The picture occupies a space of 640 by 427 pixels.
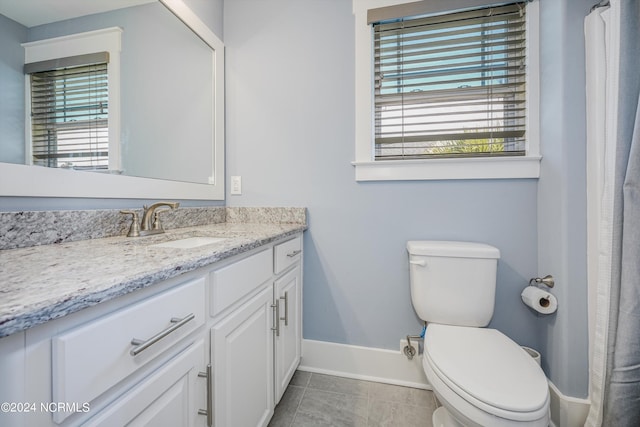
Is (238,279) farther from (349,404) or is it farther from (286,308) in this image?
(349,404)

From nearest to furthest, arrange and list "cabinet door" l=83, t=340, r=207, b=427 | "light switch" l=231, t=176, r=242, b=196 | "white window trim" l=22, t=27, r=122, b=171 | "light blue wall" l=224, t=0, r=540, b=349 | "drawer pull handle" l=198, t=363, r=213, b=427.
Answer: "cabinet door" l=83, t=340, r=207, b=427, "drawer pull handle" l=198, t=363, r=213, b=427, "white window trim" l=22, t=27, r=122, b=171, "light blue wall" l=224, t=0, r=540, b=349, "light switch" l=231, t=176, r=242, b=196

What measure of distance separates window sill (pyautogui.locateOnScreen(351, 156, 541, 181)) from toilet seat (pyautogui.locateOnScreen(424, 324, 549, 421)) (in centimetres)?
74

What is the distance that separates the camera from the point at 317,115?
156cm

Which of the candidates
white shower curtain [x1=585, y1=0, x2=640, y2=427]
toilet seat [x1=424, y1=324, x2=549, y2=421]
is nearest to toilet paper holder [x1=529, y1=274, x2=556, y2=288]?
white shower curtain [x1=585, y1=0, x2=640, y2=427]

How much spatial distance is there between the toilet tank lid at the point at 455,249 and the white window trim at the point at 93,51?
1.36 m

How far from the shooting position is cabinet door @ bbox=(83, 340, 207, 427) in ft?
1.60

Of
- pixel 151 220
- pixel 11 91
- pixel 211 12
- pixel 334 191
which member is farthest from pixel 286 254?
pixel 211 12

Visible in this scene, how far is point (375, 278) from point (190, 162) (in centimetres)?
122

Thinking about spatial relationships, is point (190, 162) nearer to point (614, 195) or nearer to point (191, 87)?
point (191, 87)

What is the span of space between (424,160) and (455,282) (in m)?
0.62

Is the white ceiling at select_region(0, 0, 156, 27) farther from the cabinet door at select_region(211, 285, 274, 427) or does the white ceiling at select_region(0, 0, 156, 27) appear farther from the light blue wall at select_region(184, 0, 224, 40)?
the cabinet door at select_region(211, 285, 274, 427)

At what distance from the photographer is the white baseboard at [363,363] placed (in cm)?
146

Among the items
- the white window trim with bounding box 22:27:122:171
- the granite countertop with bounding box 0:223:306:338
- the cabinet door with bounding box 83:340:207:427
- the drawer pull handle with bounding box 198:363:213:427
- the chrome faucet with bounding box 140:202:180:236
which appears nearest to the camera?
the granite countertop with bounding box 0:223:306:338

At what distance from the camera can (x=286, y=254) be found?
1285 millimetres
